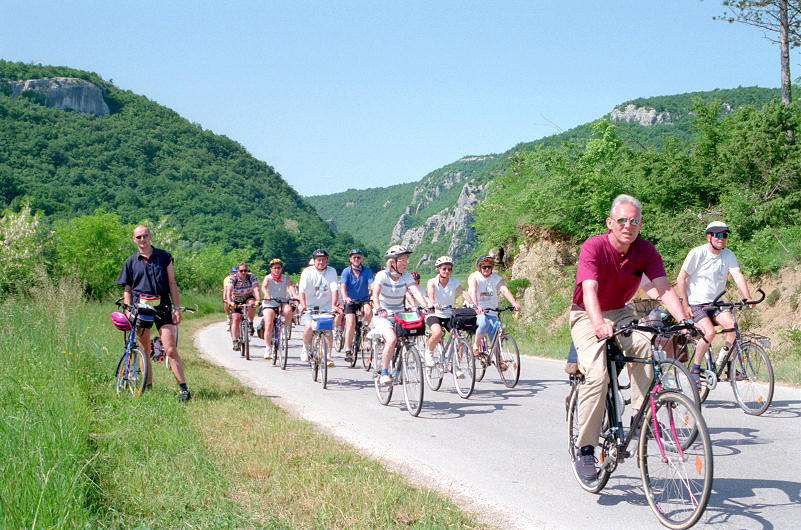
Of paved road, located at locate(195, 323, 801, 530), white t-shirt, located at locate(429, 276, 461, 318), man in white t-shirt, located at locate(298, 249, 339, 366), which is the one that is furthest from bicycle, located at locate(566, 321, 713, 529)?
man in white t-shirt, located at locate(298, 249, 339, 366)

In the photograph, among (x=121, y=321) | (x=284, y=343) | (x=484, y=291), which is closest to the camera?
(x=121, y=321)

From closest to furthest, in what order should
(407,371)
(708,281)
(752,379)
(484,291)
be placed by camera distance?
1. (752,379)
2. (708,281)
3. (407,371)
4. (484,291)

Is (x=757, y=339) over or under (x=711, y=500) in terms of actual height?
over

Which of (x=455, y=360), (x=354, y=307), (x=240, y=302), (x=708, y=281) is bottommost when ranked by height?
(x=455, y=360)

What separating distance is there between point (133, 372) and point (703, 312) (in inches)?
286

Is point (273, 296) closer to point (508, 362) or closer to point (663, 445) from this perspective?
point (508, 362)

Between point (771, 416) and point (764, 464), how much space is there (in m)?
2.28

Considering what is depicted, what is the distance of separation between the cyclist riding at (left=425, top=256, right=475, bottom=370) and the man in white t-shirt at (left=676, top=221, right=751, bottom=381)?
339 centimetres

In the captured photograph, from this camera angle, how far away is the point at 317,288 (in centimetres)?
1227

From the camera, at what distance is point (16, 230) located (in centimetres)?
3419

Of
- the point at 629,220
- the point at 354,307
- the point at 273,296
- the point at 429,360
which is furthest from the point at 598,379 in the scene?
the point at 273,296

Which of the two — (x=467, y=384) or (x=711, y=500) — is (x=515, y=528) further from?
(x=467, y=384)

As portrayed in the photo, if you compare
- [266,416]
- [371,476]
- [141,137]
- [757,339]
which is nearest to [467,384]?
[266,416]

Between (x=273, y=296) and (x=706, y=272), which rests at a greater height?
(x=706, y=272)
